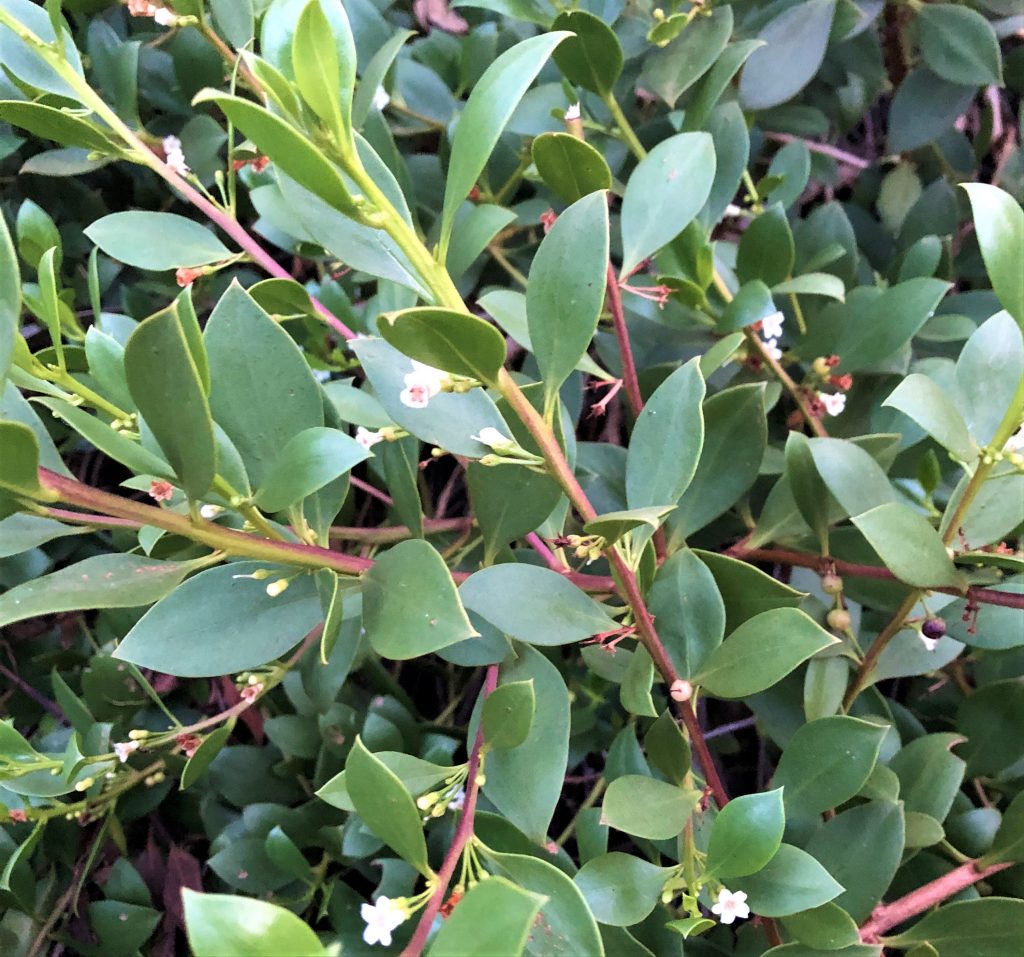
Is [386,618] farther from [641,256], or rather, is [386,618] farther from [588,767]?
[588,767]

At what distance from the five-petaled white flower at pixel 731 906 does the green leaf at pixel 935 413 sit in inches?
12.9

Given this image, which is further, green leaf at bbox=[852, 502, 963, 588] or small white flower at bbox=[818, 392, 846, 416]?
small white flower at bbox=[818, 392, 846, 416]

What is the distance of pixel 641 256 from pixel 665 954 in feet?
1.82

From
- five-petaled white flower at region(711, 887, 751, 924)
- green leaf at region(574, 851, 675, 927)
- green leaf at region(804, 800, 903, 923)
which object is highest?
five-petaled white flower at region(711, 887, 751, 924)

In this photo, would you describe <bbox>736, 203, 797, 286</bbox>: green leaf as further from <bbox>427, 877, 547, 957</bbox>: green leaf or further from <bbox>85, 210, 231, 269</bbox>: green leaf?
<bbox>427, 877, 547, 957</bbox>: green leaf

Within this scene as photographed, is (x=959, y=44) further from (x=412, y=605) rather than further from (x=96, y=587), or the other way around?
(x=96, y=587)

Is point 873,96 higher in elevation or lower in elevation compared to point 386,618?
higher

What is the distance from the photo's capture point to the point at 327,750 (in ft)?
2.69

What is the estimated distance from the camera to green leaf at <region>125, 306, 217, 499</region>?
370 mm

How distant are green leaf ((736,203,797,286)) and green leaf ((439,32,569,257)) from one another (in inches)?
15.9

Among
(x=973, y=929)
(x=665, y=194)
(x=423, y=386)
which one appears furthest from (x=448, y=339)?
(x=973, y=929)

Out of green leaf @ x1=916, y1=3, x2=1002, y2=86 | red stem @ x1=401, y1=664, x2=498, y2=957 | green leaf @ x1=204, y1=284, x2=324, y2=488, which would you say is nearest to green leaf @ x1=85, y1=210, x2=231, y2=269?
green leaf @ x1=204, y1=284, x2=324, y2=488

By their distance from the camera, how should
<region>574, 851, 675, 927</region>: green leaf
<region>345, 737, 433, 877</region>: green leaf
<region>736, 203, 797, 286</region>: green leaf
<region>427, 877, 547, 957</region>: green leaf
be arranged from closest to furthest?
<region>427, 877, 547, 957</region>: green leaf → <region>345, 737, 433, 877</region>: green leaf → <region>574, 851, 675, 927</region>: green leaf → <region>736, 203, 797, 286</region>: green leaf

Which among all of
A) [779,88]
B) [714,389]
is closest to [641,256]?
[714,389]
